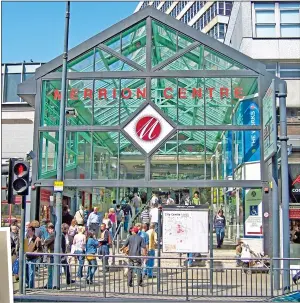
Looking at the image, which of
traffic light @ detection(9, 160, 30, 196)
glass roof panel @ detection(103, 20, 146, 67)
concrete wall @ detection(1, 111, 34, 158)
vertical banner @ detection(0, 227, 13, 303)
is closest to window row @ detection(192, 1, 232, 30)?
concrete wall @ detection(1, 111, 34, 158)

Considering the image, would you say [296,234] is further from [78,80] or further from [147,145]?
[78,80]

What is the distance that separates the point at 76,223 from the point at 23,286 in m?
5.05

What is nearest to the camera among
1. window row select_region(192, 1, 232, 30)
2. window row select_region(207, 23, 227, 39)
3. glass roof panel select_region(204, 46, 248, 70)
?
glass roof panel select_region(204, 46, 248, 70)

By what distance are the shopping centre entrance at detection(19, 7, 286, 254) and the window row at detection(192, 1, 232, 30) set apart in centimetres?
5314

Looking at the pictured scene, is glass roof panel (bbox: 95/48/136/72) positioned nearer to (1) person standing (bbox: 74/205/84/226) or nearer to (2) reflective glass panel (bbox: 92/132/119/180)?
(2) reflective glass panel (bbox: 92/132/119/180)

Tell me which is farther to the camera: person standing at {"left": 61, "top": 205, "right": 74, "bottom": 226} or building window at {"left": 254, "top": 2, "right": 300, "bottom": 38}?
building window at {"left": 254, "top": 2, "right": 300, "bottom": 38}

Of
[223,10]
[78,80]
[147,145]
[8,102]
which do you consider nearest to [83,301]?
[147,145]

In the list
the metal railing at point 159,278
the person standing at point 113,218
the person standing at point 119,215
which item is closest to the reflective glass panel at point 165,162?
the person standing at point 113,218

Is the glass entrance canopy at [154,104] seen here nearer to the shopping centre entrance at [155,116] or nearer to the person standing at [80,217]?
the shopping centre entrance at [155,116]

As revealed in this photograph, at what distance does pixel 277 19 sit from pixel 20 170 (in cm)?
2280

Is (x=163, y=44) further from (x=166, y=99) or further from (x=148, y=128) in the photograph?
(x=148, y=128)

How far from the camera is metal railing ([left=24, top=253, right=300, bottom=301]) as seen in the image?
12047mm

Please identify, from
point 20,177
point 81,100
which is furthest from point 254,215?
point 20,177

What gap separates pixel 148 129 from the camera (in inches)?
725
